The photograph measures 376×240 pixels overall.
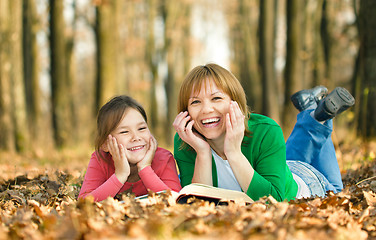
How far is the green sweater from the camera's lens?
3094mm

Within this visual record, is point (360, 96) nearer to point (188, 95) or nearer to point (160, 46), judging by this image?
point (188, 95)

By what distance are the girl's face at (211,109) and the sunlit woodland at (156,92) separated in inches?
19.6

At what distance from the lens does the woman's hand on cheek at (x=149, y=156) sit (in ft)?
11.4

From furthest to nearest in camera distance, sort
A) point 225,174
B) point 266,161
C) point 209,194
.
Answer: point 225,174 < point 266,161 < point 209,194

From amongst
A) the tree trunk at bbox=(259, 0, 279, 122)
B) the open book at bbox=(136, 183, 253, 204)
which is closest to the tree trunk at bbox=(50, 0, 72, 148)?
the tree trunk at bbox=(259, 0, 279, 122)

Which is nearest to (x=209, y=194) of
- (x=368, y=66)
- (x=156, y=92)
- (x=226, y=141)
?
(x=226, y=141)

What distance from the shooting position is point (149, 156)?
11.6ft

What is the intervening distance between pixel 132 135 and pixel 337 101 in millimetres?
2056

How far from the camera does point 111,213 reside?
2.57 meters

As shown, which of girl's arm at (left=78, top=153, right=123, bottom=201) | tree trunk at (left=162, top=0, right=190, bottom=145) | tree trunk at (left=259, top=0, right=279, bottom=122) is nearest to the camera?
girl's arm at (left=78, top=153, right=123, bottom=201)

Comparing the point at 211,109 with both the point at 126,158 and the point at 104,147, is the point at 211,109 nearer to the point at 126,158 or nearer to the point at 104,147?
the point at 126,158

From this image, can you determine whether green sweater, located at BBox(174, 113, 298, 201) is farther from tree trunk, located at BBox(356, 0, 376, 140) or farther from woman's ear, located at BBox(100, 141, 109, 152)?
tree trunk, located at BBox(356, 0, 376, 140)

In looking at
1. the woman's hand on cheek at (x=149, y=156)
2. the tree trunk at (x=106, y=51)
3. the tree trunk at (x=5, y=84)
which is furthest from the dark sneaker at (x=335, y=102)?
the tree trunk at (x=5, y=84)

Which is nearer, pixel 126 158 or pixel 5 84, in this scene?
pixel 126 158
